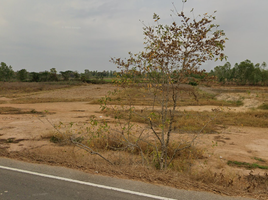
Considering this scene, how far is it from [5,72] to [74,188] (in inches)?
2916

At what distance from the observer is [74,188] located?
4.74 meters

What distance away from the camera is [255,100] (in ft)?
85.1

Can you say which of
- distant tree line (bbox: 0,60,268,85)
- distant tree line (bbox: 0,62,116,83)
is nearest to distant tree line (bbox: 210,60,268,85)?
distant tree line (bbox: 0,60,268,85)

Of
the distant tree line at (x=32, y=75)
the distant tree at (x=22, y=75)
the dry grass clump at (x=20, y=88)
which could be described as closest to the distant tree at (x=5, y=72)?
the distant tree line at (x=32, y=75)

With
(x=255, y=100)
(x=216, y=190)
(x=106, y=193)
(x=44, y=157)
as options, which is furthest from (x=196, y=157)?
(x=255, y=100)

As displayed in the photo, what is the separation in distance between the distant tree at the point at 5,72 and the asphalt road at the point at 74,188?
71.5 m

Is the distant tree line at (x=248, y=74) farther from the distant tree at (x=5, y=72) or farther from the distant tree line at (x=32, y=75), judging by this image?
the distant tree at (x=5, y=72)

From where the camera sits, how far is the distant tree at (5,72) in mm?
64938

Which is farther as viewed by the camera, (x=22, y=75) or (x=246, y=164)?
(x=22, y=75)

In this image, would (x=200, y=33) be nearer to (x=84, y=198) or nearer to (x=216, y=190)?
(x=216, y=190)

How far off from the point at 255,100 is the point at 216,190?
25.2 m

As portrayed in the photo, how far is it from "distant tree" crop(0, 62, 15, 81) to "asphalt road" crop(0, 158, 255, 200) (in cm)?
7149

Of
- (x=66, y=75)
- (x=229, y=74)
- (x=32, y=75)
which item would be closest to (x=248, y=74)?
(x=229, y=74)

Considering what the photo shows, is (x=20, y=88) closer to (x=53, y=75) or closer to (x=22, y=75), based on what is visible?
(x=53, y=75)
